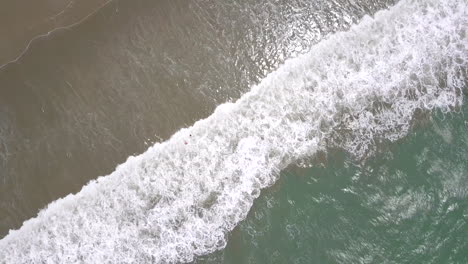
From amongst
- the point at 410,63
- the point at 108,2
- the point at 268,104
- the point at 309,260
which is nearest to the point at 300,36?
the point at 268,104

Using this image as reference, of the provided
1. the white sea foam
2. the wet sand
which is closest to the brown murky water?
the wet sand

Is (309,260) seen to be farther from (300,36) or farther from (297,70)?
(300,36)

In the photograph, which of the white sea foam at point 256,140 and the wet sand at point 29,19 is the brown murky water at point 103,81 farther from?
the white sea foam at point 256,140

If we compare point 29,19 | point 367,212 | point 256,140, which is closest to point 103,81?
point 29,19

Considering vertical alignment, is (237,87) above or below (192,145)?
above

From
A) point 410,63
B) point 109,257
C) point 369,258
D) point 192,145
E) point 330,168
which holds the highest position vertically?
point 410,63

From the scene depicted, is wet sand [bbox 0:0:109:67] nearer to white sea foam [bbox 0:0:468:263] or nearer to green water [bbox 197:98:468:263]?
white sea foam [bbox 0:0:468:263]

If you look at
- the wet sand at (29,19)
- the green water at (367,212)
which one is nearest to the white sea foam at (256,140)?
the green water at (367,212)
